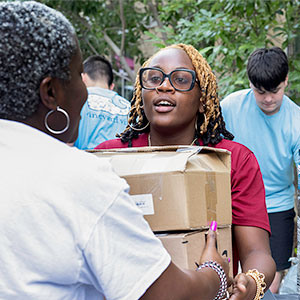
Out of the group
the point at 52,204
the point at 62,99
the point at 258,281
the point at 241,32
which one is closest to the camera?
the point at 52,204

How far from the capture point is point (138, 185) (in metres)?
1.52

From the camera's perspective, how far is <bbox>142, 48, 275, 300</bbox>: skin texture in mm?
1812

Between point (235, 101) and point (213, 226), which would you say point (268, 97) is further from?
point (213, 226)

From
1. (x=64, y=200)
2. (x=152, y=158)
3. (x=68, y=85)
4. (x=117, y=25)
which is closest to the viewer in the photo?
(x=64, y=200)

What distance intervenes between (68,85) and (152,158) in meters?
0.49

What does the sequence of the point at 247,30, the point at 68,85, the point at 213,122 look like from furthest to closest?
the point at 247,30
the point at 213,122
the point at 68,85

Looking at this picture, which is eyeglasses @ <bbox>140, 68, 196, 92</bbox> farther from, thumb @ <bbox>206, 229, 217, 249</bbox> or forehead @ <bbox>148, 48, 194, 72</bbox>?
thumb @ <bbox>206, 229, 217, 249</bbox>

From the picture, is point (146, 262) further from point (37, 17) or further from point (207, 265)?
point (37, 17)

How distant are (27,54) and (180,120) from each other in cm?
100

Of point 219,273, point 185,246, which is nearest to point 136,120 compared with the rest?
point 185,246

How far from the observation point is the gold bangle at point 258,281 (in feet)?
5.58

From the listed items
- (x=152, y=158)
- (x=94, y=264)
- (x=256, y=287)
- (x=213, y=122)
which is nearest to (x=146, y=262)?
(x=94, y=264)

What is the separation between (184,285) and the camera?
119 cm

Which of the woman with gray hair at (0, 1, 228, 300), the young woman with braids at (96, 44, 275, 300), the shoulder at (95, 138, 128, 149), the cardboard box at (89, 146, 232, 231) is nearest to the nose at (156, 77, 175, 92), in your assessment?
the young woman with braids at (96, 44, 275, 300)
